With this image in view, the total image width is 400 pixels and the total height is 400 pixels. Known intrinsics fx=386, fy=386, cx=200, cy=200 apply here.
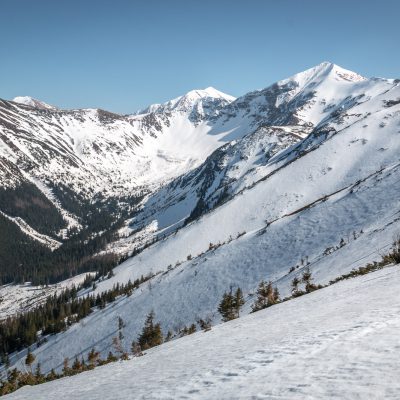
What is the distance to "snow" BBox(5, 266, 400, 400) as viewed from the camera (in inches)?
328

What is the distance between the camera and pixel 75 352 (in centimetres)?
6988

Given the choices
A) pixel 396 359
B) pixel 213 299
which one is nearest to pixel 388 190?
pixel 213 299

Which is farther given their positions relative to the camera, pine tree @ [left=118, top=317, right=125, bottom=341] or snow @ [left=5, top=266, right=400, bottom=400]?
pine tree @ [left=118, top=317, right=125, bottom=341]

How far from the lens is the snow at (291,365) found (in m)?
8.34

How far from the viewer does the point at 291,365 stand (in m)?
10.1

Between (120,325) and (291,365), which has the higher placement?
(120,325)

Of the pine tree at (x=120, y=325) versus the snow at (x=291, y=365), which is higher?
the pine tree at (x=120, y=325)

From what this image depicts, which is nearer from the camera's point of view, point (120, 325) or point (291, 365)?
point (291, 365)

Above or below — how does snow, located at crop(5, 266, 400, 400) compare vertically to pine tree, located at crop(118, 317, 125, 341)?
below

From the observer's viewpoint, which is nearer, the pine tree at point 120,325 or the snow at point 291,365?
the snow at point 291,365

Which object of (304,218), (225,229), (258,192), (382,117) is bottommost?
(304,218)

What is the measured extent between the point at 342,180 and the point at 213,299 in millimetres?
85924

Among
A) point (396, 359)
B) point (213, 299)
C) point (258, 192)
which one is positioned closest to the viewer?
point (396, 359)

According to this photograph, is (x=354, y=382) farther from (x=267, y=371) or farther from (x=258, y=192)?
(x=258, y=192)
